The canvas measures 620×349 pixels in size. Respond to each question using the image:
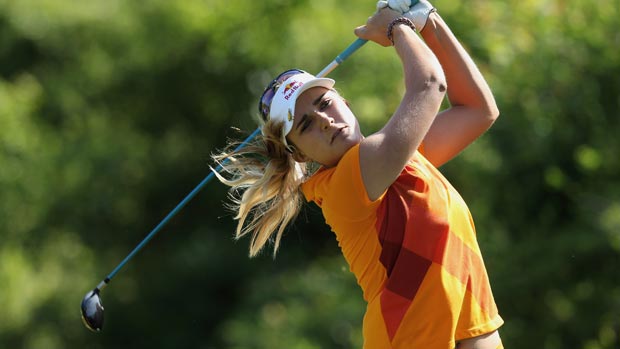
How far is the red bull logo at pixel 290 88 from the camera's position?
10.2 feet

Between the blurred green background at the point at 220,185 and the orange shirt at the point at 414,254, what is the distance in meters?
3.46

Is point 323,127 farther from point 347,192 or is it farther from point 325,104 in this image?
point 347,192

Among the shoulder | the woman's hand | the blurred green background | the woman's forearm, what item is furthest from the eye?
the blurred green background

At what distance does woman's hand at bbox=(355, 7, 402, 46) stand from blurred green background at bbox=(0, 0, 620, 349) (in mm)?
3427

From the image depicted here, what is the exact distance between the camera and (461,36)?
7.61m

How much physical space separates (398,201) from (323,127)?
11.3 inches

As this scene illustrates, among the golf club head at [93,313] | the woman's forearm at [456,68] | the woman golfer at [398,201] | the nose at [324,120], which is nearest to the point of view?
the woman golfer at [398,201]

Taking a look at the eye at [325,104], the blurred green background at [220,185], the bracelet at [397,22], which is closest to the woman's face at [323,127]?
the eye at [325,104]

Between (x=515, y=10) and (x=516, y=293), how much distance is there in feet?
6.00

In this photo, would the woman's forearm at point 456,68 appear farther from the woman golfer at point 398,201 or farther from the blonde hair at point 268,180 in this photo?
the blonde hair at point 268,180

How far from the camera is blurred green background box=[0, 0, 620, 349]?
6891mm

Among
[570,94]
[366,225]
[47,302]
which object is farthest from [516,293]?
[47,302]

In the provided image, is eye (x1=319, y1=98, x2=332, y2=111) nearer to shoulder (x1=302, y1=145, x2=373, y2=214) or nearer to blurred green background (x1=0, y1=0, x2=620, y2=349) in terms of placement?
shoulder (x1=302, y1=145, x2=373, y2=214)

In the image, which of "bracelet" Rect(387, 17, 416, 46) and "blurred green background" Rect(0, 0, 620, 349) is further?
"blurred green background" Rect(0, 0, 620, 349)
